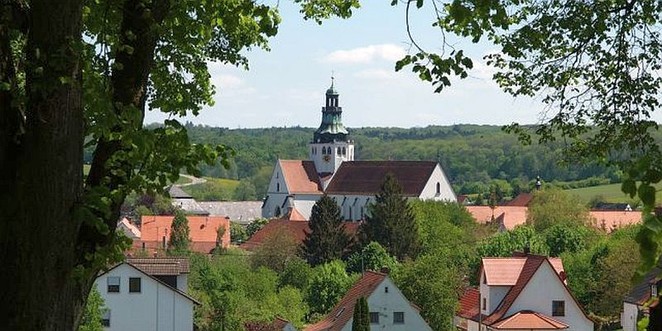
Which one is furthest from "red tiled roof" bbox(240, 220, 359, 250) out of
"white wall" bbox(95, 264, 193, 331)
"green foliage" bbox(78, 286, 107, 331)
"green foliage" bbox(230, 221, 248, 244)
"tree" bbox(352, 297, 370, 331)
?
"green foliage" bbox(78, 286, 107, 331)

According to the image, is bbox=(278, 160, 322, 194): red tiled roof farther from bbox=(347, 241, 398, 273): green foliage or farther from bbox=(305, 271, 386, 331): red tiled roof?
bbox=(305, 271, 386, 331): red tiled roof

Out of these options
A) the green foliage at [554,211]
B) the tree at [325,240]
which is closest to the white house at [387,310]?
the tree at [325,240]

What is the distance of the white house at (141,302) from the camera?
105 ft

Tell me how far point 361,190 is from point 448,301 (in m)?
68.3

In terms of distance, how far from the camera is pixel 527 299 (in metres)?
38.8

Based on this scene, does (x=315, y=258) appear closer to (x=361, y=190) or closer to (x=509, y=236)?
A: (x=509, y=236)

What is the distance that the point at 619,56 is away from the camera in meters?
9.27

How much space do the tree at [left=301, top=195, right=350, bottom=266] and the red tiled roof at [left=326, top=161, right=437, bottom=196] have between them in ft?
103

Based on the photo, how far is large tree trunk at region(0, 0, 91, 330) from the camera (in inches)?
204

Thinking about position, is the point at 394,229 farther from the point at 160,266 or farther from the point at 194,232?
the point at 160,266

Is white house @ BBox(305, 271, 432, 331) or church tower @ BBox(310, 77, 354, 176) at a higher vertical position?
church tower @ BBox(310, 77, 354, 176)

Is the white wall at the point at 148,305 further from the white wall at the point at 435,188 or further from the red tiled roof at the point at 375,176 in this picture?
the white wall at the point at 435,188

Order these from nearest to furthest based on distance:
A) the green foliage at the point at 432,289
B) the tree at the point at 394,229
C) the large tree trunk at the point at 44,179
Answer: the large tree trunk at the point at 44,179, the green foliage at the point at 432,289, the tree at the point at 394,229

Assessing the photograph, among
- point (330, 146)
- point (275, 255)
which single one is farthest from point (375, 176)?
point (275, 255)
